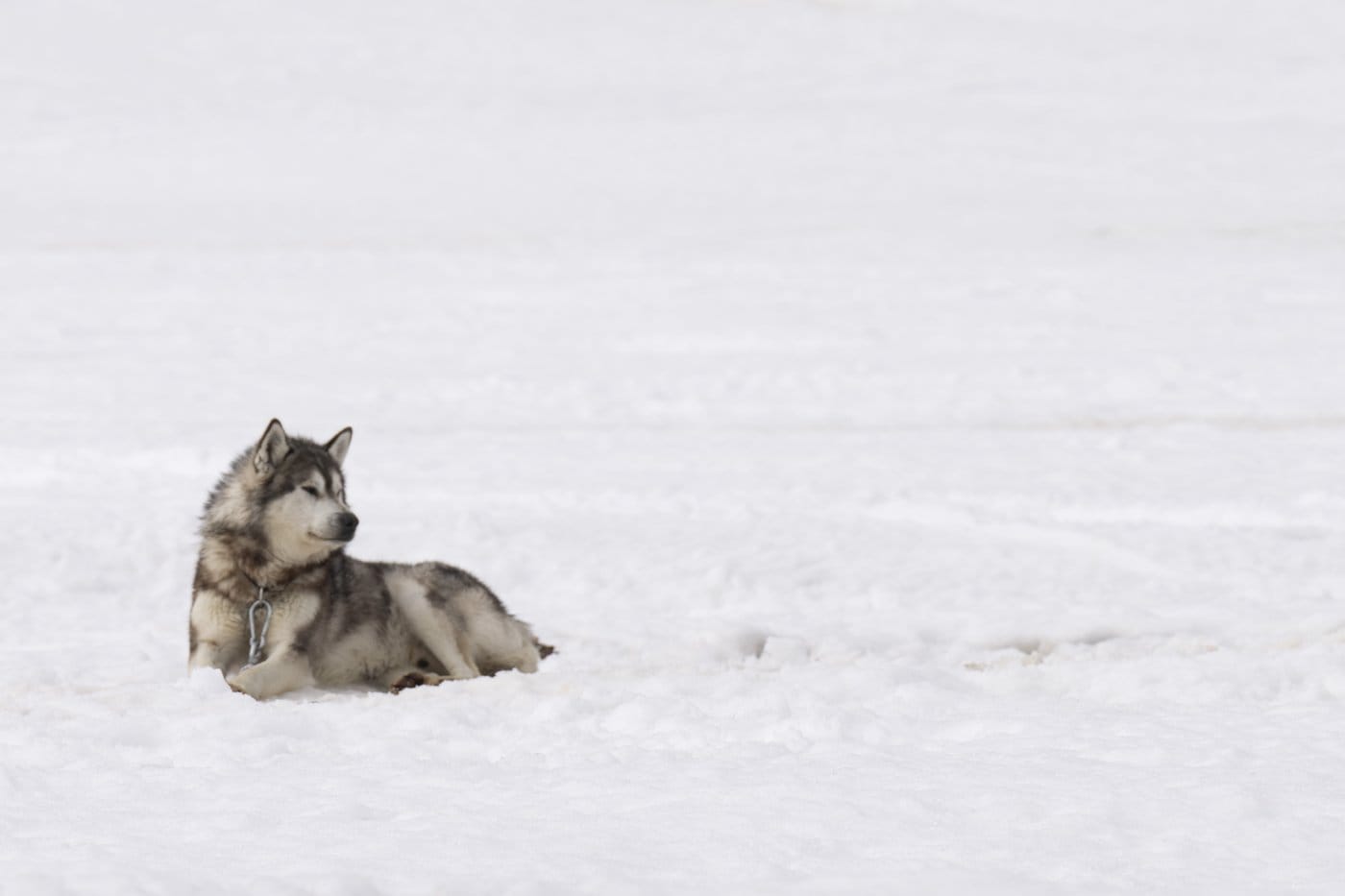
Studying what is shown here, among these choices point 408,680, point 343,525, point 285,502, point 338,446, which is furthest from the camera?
point 338,446

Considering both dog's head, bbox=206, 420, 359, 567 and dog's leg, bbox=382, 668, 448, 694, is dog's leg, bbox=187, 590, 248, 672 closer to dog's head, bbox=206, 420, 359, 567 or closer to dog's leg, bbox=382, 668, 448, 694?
dog's head, bbox=206, 420, 359, 567

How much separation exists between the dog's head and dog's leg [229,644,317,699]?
380mm

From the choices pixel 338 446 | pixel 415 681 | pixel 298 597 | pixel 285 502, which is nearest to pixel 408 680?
pixel 415 681

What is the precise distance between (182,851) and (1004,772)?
7.82 feet

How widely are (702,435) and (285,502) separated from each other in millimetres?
6354

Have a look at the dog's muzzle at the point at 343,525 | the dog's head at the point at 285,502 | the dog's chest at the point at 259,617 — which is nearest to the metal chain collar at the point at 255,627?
the dog's chest at the point at 259,617

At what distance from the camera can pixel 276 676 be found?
5961mm

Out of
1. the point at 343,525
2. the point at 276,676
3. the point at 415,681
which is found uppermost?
the point at 343,525

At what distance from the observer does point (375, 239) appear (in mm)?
19703

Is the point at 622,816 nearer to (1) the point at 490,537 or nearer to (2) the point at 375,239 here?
(1) the point at 490,537

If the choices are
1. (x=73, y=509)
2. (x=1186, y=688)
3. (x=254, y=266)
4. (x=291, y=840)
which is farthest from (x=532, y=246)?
(x=291, y=840)

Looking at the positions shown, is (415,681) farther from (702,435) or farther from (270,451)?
(702,435)

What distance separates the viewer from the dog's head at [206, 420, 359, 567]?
20.2 feet

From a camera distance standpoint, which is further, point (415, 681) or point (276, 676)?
point (415, 681)
